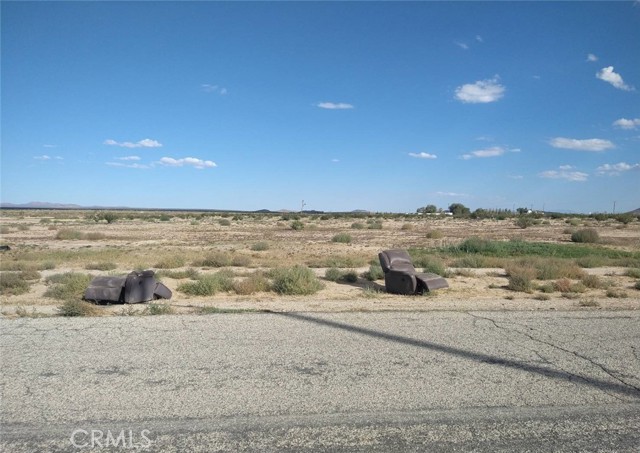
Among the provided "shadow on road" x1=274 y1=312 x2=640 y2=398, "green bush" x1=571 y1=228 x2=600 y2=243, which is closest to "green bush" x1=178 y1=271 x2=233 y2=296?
"shadow on road" x1=274 y1=312 x2=640 y2=398

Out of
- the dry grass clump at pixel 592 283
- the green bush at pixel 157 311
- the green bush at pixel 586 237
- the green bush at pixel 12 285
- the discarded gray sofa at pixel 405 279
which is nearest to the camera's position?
the green bush at pixel 157 311

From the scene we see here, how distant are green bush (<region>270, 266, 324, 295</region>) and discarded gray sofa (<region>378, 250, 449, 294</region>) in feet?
6.98

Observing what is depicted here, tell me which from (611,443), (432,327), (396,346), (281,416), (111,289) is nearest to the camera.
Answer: (611,443)

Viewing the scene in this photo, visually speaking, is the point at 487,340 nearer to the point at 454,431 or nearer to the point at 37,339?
the point at 454,431

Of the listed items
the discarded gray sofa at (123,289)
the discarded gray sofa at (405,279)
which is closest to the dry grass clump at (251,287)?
the discarded gray sofa at (123,289)

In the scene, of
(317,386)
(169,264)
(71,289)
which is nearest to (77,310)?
(71,289)

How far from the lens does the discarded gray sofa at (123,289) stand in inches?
412

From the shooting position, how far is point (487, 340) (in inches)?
278

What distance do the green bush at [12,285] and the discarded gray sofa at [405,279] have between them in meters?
10.2

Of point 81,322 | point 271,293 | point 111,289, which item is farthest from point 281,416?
point 271,293

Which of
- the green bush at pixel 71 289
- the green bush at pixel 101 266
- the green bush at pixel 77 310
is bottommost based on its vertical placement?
the green bush at pixel 101 266

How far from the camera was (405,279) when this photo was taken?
40.6ft

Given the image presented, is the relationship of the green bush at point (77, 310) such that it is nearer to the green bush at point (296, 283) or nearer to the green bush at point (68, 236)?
the green bush at point (296, 283)

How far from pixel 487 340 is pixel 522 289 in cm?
722
